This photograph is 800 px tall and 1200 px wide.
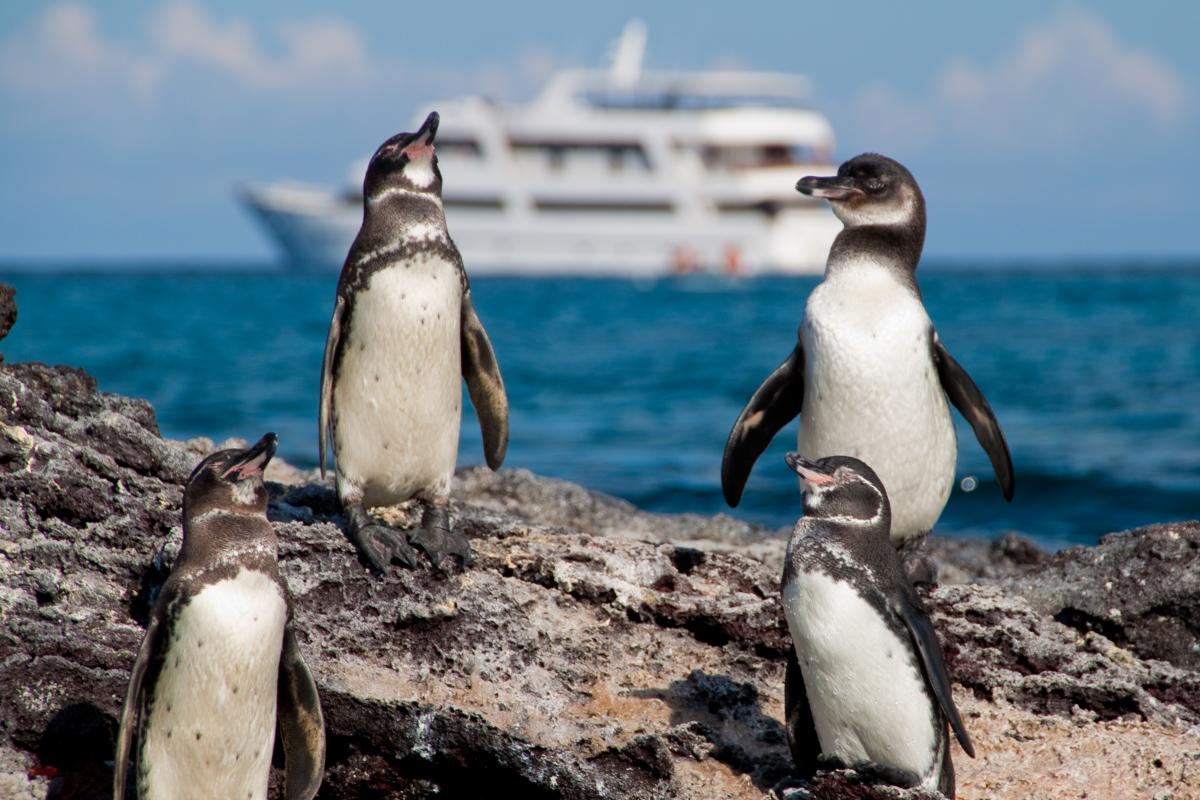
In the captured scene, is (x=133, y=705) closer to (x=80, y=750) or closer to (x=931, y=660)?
(x=80, y=750)

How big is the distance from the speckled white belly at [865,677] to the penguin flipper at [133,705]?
1445 millimetres

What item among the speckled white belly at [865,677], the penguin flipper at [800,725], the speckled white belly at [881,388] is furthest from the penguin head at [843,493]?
the speckled white belly at [881,388]

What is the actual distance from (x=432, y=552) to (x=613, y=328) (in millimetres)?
26299

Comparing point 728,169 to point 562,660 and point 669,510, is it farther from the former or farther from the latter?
point 562,660

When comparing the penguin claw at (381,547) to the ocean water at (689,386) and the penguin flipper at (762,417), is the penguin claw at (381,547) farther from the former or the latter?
the ocean water at (689,386)

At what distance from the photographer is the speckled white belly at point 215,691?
3117mm

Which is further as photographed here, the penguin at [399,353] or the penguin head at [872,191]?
the penguin head at [872,191]

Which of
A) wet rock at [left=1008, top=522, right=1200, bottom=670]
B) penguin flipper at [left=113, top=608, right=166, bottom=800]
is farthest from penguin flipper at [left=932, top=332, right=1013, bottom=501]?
penguin flipper at [left=113, top=608, right=166, bottom=800]

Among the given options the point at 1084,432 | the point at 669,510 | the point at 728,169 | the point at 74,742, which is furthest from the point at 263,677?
the point at 728,169

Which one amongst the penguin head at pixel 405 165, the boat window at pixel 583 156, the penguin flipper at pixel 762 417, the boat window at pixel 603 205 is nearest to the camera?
the penguin head at pixel 405 165

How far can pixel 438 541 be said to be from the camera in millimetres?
3922

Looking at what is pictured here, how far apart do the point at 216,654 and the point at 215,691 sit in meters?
0.08

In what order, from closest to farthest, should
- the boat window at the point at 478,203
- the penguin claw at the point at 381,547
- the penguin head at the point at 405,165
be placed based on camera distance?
the penguin claw at the point at 381,547
the penguin head at the point at 405,165
the boat window at the point at 478,203

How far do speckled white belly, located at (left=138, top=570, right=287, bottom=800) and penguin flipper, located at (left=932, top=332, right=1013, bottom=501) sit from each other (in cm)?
216
